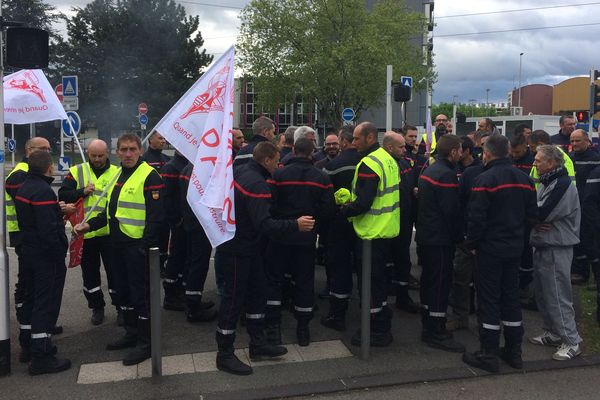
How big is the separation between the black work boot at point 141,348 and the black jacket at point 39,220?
0.97 metres

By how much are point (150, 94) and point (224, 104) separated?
41.3 meters

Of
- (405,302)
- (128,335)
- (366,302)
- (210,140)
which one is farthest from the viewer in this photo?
(405,302)

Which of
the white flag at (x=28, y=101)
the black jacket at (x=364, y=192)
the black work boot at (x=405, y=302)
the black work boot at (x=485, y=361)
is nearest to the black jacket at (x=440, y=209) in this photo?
the black jacket at (x=364, y=192)

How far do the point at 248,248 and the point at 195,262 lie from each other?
50.9 inches

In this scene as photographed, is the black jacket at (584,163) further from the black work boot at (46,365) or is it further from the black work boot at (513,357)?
the black work boot at (46,365)

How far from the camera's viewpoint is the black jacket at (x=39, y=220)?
183 inches

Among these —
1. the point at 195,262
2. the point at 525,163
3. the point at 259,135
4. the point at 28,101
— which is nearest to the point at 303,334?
the point at 195,262

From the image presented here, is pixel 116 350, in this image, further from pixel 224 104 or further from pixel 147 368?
pixel 224 104

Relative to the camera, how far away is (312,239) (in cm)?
532

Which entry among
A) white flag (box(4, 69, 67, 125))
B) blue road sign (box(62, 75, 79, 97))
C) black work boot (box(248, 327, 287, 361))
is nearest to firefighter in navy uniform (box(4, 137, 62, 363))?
white flag (box(4, 69, 67, 125))

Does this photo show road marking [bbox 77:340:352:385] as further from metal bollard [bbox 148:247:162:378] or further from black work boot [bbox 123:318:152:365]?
metal bollard [bbox 148:247:162:378]

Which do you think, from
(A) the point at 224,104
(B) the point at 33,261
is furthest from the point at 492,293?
(B) the point at 33,261

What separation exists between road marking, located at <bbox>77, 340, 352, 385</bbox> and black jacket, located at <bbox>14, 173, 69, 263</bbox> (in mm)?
1034

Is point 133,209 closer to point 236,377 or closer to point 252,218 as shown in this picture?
point 252,218
